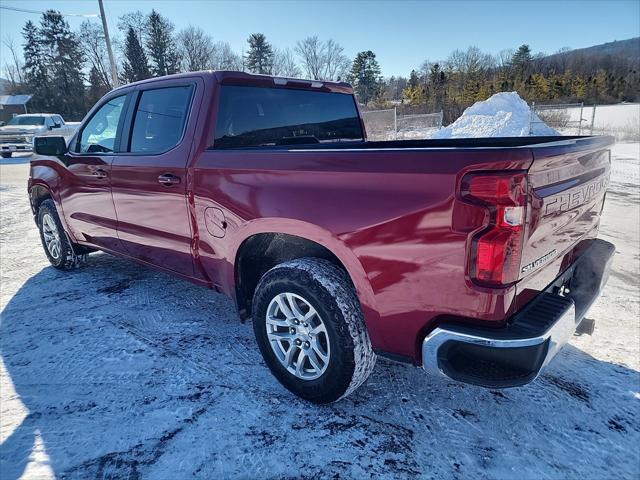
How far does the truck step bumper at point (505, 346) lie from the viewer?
5.47 ft

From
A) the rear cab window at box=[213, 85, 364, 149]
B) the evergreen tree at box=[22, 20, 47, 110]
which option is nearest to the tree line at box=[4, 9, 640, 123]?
the evergreen tree at box=[22, 20, 47, 110]

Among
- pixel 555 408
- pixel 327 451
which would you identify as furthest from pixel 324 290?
pixel 555 408

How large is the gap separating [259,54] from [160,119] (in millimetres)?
74385

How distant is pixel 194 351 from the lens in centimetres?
299

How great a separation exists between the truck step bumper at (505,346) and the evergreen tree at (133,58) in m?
62.3

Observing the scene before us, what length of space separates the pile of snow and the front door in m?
12.7

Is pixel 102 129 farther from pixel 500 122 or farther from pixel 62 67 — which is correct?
pixel 62 67

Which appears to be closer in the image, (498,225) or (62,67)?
(498,225)

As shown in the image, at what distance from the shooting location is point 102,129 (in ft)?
12.7

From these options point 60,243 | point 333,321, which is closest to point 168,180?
point 333,321

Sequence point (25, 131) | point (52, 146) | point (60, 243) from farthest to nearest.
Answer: point (25, 131) → point (60, 243) → point (52, 146)

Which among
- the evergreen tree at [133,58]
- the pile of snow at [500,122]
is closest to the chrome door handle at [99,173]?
the pile of snow at [500,122]

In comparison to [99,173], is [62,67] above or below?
above

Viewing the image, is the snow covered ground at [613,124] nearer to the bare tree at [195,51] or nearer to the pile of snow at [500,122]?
the pile of snow at [500,122]
